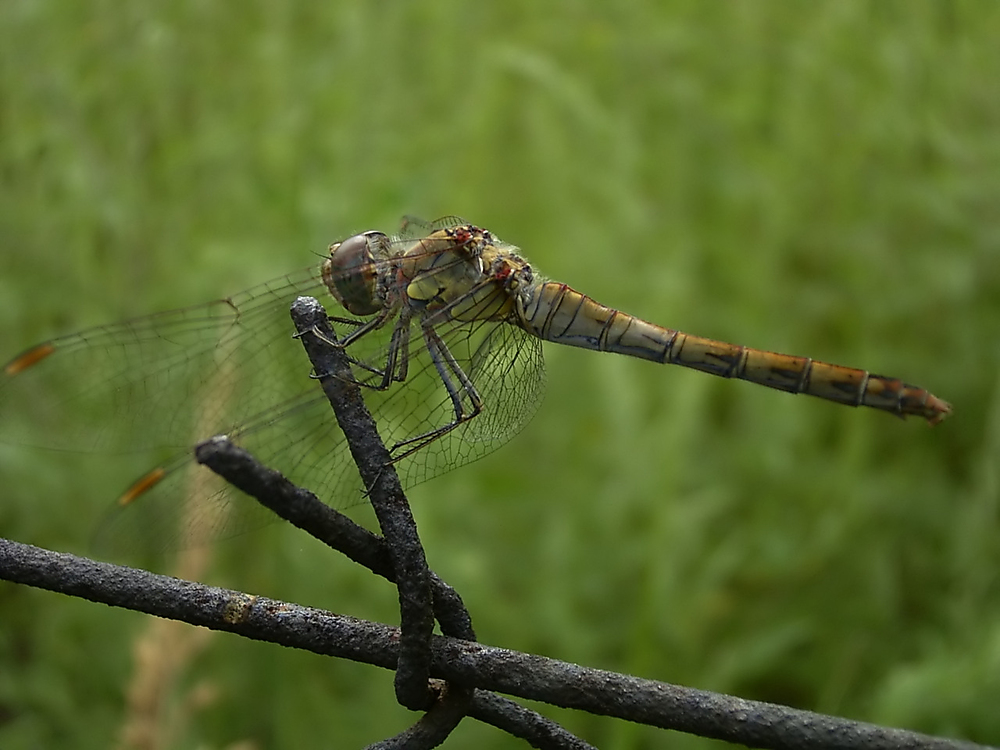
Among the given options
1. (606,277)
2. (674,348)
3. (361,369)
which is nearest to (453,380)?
(361,369)

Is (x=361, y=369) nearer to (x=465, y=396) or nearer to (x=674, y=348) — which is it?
(x=465, y=396)

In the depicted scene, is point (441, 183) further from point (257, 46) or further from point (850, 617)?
point (850, 617)

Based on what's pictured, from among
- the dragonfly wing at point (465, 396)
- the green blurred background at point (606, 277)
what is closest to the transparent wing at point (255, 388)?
the dragonfly wing at point (465, 396)

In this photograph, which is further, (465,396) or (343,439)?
(465,396)

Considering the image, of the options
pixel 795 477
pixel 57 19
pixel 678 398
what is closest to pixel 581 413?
pixel 678 398

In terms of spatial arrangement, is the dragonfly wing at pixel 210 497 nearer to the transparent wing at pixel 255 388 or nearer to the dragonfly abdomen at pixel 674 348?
the transparent wing at pixel 255 388

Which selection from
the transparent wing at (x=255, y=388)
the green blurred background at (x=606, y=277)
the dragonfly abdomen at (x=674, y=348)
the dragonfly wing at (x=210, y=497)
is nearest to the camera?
the dragonfly wing at (x=210, y=497)
